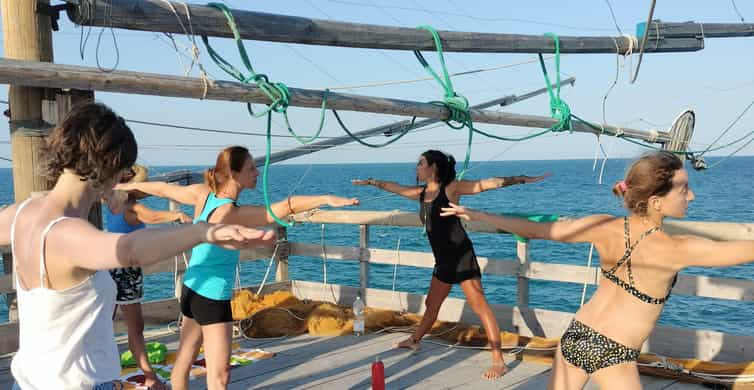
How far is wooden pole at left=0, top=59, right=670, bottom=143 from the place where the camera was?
3.18 meters

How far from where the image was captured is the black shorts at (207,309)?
3869mm

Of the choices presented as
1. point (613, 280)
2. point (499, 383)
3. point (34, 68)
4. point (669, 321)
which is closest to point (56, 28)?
point (34, 68)

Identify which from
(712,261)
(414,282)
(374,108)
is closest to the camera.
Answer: (712,261)

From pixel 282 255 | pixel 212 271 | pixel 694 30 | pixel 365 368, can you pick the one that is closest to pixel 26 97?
pixel 212 271

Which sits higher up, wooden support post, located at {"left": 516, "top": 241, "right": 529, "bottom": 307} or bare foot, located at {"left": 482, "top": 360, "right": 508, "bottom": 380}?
wooden support post, located at {"left": 516, "top": 241, "right": 529, "bottom": 307}

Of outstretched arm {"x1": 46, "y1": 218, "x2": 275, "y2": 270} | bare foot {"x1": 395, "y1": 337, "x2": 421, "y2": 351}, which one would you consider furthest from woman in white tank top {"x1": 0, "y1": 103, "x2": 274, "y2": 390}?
bare foot {"x1": 395, "y1": 337, "x2": 421, "y2": 351}

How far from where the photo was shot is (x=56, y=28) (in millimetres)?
3439

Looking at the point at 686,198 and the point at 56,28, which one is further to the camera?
the point at 56,28

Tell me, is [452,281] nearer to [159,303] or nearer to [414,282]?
[159,303]

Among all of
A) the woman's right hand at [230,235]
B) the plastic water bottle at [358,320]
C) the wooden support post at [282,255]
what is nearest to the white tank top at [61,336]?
the woman's right hand at [230,235]

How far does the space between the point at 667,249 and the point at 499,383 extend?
2.36 metres

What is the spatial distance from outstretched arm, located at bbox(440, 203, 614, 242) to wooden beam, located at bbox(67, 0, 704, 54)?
1362 millimetres

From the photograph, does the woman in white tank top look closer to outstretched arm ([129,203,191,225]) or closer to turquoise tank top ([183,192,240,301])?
turquoise tank top ([183,192,240,301])

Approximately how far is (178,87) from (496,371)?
3.16 metres
